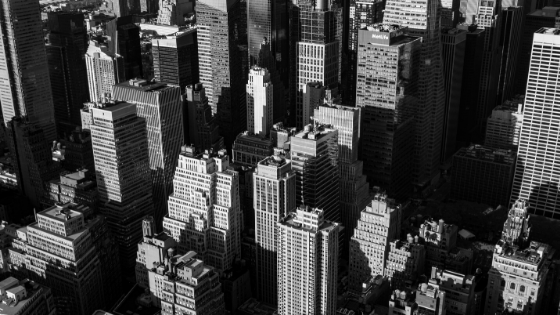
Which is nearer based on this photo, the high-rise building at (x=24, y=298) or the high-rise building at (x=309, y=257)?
the high-rise building at (x=24, y=298)

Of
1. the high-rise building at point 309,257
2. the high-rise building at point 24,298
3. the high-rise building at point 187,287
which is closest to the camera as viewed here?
the high-rise building at point 24,298

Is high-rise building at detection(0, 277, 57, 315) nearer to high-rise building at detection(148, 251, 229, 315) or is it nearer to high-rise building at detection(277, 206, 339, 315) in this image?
high-rise building at detection(148, 251, 229, 315)

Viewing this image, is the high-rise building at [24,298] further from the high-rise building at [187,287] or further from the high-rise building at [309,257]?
the high-rise building at [309,257]

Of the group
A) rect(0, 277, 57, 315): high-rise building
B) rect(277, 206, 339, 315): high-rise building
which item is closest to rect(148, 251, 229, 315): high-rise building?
rect(277, 206, 339, 315): high-rise building

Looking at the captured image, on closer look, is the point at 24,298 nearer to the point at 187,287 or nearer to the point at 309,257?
the point at 187,287

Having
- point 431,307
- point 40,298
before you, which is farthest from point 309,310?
point 40,298

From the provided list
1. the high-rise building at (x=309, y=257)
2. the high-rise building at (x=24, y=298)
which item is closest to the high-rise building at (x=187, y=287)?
the high-rise building at (x=309, y=257)

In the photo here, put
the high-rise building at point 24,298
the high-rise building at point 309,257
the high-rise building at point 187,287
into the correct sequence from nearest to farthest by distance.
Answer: the high-rise building at point 24,298 < the high-rise building at point 309,257 < the high-rise building at point 187,287
